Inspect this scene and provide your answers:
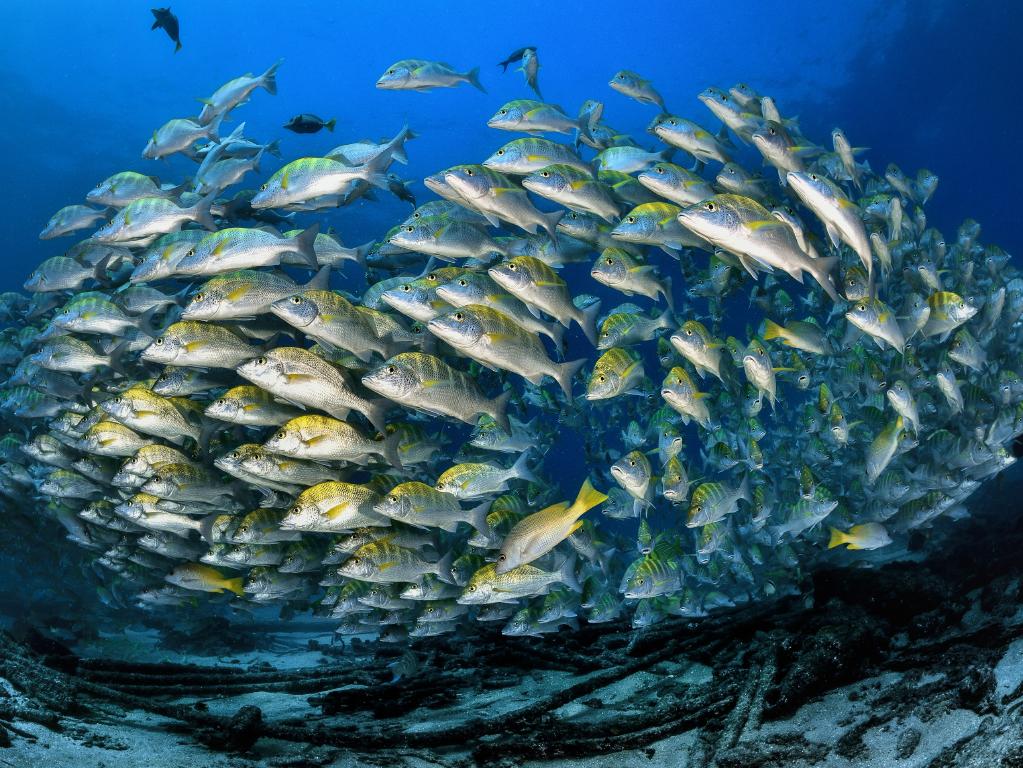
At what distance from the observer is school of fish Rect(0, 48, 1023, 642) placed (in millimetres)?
4832

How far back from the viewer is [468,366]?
20.4ft

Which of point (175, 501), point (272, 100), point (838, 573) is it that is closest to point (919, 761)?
point (838, 573)

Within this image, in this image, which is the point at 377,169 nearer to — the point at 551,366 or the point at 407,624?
the point at 551,366

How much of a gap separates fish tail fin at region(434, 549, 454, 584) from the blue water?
2339 cm

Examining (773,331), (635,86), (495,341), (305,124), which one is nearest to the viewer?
(495,341)

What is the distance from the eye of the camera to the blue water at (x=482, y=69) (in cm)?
2492

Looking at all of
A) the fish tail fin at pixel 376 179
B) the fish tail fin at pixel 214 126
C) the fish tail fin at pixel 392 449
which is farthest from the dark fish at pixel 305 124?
the fish tail fin at pixel 392 449

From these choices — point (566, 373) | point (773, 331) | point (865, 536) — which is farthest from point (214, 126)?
point (865, 536)

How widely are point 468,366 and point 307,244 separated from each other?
6.57ft

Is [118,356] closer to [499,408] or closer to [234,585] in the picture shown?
[234,585]

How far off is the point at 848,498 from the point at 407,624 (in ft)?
19.2

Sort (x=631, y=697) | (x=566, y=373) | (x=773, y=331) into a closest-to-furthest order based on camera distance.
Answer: (x=566, y=373), (x=631, y=697), (x=773, y=331)

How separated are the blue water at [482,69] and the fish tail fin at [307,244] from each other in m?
22.5

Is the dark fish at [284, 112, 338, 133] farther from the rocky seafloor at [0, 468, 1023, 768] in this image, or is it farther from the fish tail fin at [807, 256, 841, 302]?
the rocky seafloor at [0, 468, 1023, 768]
